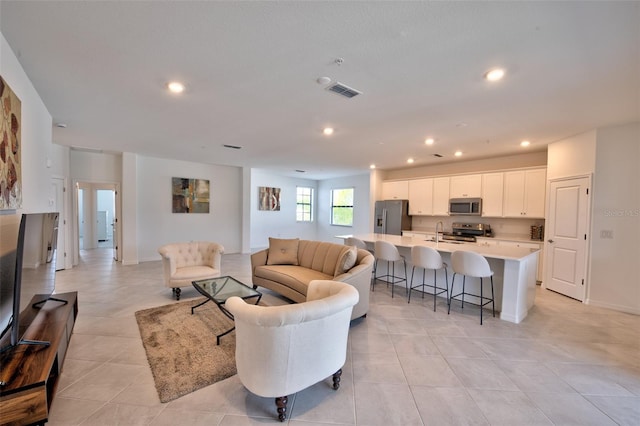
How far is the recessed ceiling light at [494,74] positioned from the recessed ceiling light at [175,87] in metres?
2.85

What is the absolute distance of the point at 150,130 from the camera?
14.1 ft

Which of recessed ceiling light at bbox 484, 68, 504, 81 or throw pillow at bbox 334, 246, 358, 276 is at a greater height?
recessed ceiling light at bbox 484, 68, 504, 81

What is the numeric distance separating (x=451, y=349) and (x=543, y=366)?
744 mm

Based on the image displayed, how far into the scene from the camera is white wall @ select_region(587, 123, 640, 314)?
3744mm

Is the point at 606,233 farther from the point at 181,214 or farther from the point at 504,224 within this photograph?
the point at 181,214

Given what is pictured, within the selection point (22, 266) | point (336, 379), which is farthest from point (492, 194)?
point (22, 266)

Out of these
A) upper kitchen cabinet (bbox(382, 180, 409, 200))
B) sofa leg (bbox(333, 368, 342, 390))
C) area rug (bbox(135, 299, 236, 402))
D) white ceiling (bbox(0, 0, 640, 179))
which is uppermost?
white ceiling (bbox(0, 0, 640, 179))

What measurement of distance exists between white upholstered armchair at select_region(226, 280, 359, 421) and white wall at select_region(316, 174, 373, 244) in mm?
6353

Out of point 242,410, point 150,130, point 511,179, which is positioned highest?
point 150,130

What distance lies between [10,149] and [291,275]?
2907 mm

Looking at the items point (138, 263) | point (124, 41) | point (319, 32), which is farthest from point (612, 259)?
point (138, 263)

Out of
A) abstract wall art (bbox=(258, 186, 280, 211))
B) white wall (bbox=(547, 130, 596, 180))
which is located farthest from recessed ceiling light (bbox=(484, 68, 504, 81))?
abstract wall art (bbox=(258, 186, 280, 211))

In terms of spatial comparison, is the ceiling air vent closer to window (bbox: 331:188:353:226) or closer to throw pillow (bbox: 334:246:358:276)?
throw pillow (bbox: 334:246:358:276)

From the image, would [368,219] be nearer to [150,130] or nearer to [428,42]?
[150,130]
